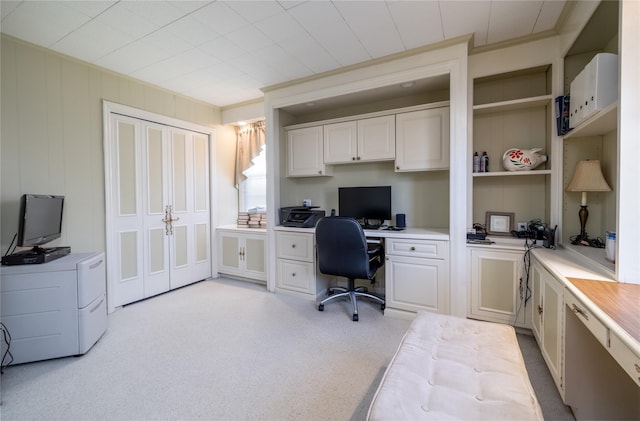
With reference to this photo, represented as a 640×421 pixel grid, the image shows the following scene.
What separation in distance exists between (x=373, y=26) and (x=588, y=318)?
2327 millimetres

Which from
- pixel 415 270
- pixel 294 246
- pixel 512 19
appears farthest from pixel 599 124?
pixel 294 246

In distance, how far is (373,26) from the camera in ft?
7.39

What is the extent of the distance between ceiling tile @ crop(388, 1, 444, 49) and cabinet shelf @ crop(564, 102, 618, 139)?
1.26 meters

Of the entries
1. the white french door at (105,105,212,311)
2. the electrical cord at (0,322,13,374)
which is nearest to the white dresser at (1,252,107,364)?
the electrical cord at (0,322,13,374)

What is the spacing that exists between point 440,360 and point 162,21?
9.59 ft

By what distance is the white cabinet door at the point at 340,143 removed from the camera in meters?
3.22

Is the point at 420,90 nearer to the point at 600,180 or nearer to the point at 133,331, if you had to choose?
the point at 600,180

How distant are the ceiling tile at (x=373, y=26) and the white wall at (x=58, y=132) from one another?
2.59 meters

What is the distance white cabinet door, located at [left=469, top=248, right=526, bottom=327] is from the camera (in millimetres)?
2338

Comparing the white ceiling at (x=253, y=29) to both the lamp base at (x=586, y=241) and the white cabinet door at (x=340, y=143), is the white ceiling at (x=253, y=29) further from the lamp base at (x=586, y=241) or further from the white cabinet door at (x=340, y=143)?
the lamp base at (x=586, y=241)

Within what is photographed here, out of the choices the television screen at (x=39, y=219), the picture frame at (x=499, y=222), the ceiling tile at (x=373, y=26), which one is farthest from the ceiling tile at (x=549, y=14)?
the television screen at (x=39, y=219)

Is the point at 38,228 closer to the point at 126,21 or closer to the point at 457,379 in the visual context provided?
the point at 126,21

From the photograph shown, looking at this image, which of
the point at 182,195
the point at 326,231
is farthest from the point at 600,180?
the point at 182,195

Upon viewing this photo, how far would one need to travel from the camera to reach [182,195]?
3754 millimetres
